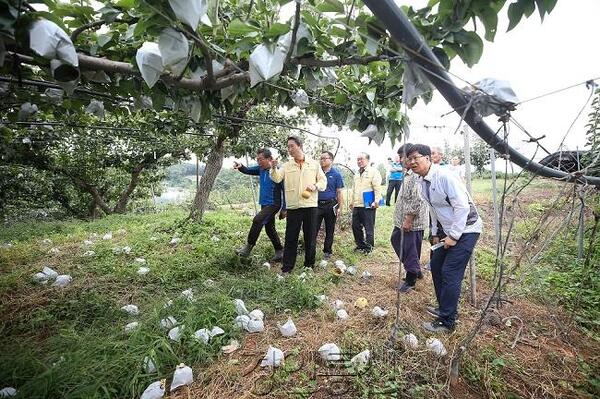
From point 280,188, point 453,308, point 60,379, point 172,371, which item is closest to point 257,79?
point 172,371

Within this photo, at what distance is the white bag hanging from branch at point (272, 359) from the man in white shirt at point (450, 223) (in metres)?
1.40

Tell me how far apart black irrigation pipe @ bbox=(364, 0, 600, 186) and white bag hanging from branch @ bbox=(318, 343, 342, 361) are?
173cm

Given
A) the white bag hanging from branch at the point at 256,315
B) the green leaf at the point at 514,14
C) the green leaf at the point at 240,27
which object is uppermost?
the green leaf at the point at 240,27

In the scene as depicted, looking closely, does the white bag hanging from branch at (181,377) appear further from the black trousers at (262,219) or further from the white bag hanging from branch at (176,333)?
the black trousers at (262,219)

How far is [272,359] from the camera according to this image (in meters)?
2.22

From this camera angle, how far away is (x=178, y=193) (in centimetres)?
2098

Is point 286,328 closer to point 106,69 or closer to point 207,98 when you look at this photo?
point 207,98

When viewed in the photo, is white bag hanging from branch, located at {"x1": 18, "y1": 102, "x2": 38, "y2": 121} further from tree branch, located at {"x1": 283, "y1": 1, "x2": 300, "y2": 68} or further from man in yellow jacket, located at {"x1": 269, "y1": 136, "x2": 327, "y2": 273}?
tree branch, located at {"x1": 283, "y1": 1, "x2": 300, "y2": 68}

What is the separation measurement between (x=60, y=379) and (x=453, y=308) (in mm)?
2967

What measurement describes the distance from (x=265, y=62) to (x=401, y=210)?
1.78 metres

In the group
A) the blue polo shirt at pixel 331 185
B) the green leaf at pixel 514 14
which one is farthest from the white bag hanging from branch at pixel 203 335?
the blue polo shirt at pixel 331 185

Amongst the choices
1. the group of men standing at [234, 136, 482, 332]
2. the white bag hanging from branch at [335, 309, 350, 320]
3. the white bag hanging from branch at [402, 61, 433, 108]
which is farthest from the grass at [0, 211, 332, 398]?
the white bag hanging from branch at [402, 61, 433, 108]

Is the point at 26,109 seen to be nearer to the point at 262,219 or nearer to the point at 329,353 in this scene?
the point at 262,219

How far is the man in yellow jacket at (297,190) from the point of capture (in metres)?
3.97
